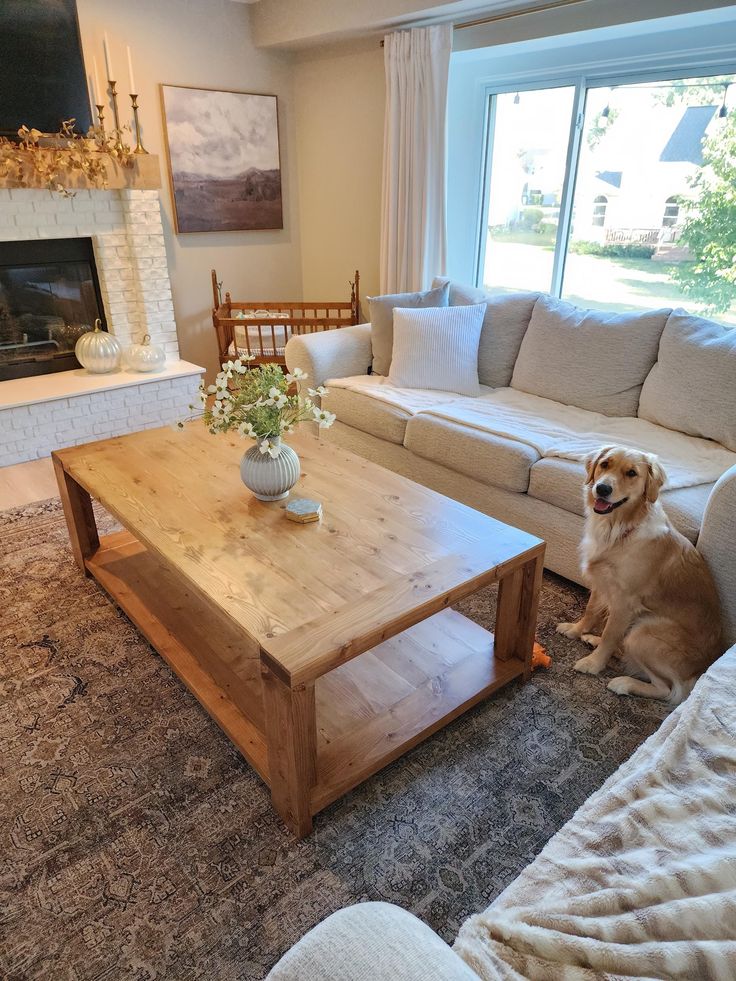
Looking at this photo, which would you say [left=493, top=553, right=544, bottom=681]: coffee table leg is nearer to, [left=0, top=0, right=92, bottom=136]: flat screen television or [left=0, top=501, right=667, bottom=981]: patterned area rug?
[left=0, top=501, right=667, bottom=981]: patterned area rug

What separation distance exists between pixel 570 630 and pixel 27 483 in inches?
110

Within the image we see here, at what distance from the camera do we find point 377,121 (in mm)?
4172

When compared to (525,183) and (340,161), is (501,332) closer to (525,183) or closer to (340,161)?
(525,183)

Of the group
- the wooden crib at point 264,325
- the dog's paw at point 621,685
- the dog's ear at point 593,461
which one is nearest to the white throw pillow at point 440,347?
the wooden crib at point 264,325

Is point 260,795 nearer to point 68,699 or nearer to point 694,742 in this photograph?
point 68,699

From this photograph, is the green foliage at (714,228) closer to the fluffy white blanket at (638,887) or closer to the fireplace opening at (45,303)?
the fluffy white blanket at (638,887)

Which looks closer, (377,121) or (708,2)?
(708,2)

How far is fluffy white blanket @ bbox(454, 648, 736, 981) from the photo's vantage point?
29.4 inches

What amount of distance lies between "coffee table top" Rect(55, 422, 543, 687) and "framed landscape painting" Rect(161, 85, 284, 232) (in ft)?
8.51

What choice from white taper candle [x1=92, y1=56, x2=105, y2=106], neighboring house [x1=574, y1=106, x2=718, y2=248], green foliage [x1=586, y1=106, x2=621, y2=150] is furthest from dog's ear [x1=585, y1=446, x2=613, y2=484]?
white taper candle [x1=92, y1=56, x2=105, y2=106]

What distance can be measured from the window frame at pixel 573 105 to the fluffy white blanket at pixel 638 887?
315 cm

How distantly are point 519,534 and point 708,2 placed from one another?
2.46m

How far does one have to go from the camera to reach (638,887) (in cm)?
85

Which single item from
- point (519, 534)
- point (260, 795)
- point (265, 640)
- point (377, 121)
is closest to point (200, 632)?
point (260, 795)
